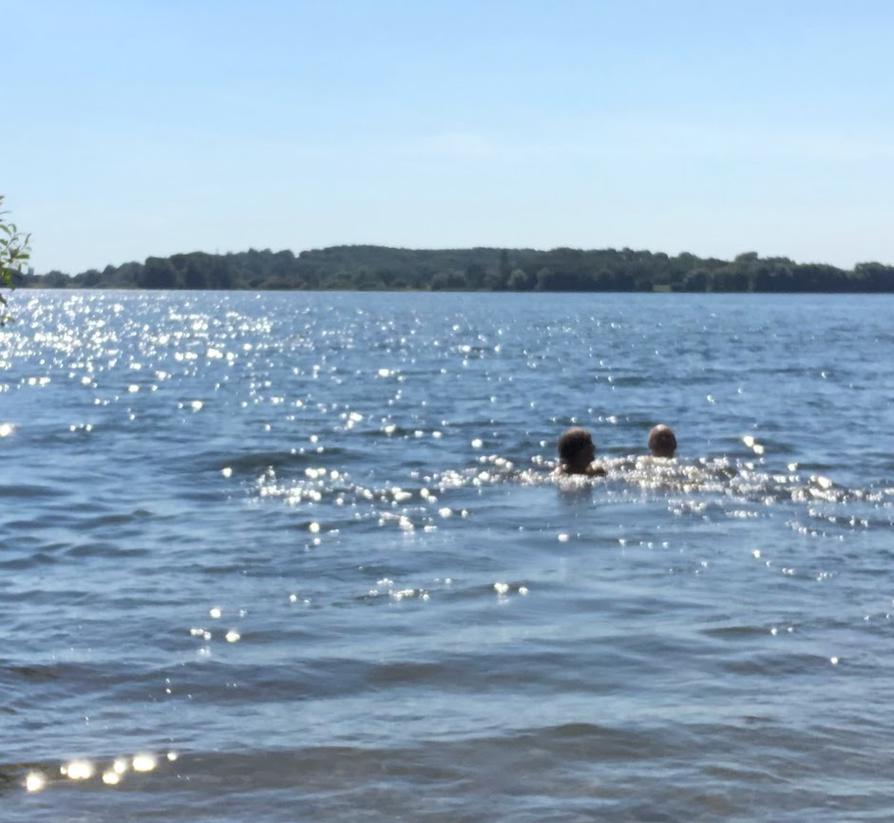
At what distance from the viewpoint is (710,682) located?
8641 millimetres

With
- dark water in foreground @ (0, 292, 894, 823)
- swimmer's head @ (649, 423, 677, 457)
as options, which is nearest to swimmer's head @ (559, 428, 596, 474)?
dark water in foreground @ (0, 292, 894, 823)

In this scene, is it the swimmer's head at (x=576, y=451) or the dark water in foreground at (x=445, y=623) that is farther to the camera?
the swimmer's head at (x=576, y=451)

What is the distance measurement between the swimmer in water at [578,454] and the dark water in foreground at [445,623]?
385mm

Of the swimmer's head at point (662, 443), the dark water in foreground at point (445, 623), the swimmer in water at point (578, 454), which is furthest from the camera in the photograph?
the swimmer's head at point (662, 443)

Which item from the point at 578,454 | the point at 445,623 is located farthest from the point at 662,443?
the point at 445,623

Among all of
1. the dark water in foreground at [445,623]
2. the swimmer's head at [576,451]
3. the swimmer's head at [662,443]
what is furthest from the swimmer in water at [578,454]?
the swimmer's head at [662,443]

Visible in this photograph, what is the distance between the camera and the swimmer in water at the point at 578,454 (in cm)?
1703

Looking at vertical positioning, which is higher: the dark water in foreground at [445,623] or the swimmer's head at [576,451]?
the swimmer's head at [576,451]

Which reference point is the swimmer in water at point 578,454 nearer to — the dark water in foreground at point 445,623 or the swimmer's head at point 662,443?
the dark water in foreground at point 445,623

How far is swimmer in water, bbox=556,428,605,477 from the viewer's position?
17.0 metres

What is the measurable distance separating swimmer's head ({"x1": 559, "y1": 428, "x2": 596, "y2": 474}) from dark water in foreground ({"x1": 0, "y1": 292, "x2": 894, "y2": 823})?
455 mm

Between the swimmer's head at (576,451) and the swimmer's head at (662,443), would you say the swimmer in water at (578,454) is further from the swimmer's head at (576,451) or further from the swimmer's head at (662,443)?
the swimmer's head at (662,443)

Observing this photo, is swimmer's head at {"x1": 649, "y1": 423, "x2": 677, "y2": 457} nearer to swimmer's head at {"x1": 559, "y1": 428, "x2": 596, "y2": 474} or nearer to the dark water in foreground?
the dark water in foreground

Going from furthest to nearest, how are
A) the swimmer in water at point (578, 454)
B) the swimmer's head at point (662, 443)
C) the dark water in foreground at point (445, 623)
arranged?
the swimmer's head at point (662, 443) → the swimmer in water at point (578, 454) → the dark water in foreground at point (445, 623)
